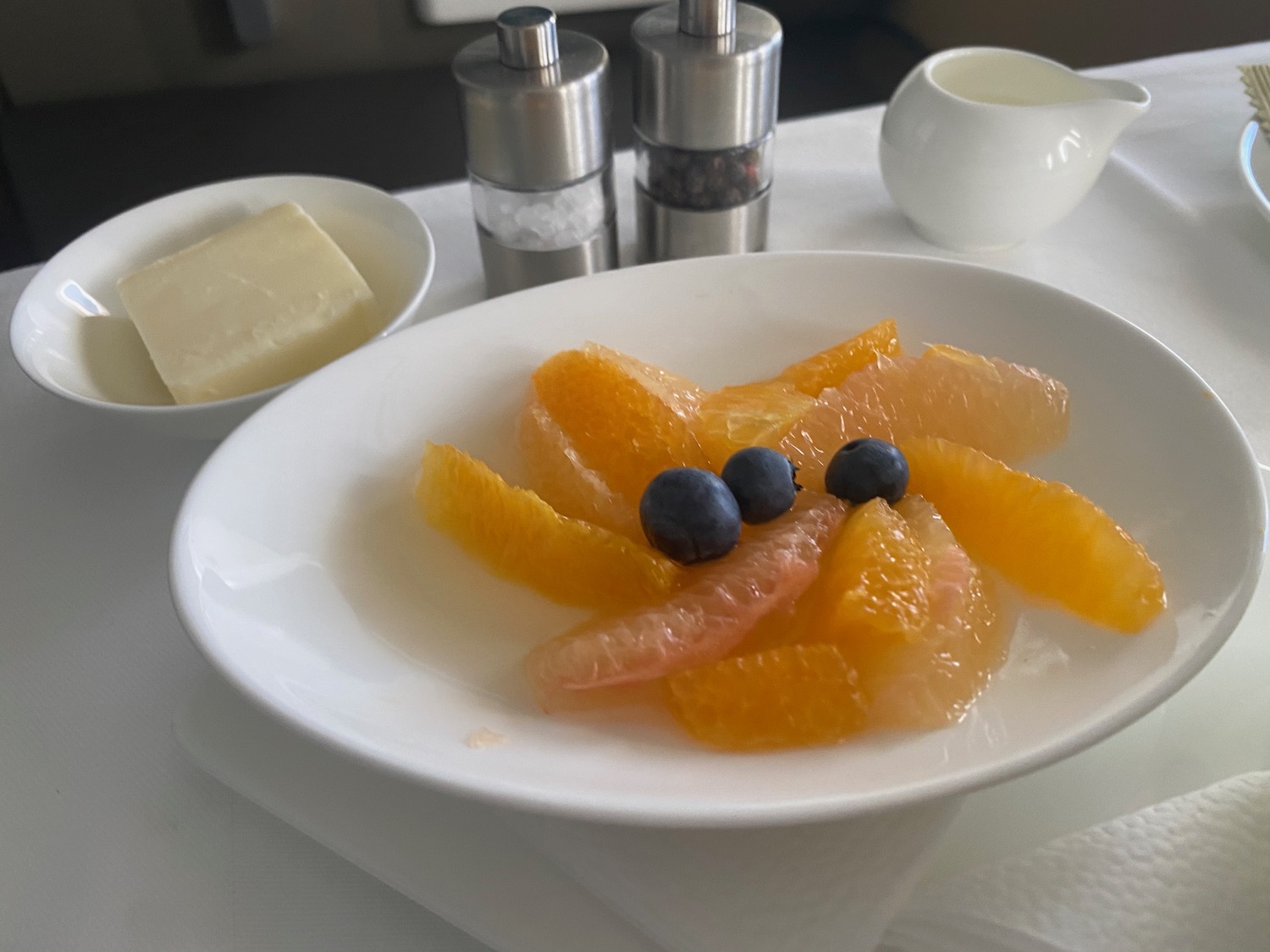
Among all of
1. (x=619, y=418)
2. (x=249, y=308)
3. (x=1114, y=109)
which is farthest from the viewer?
(x=1114, y=109)

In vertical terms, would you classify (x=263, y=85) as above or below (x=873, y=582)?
below

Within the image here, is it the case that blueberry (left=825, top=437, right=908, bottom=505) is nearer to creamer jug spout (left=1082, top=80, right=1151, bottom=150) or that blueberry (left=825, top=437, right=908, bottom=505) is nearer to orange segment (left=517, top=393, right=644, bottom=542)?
orange segment (left=517, top=393, right=644, bottom=542)

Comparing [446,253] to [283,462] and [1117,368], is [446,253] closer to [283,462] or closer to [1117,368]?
[283,462]

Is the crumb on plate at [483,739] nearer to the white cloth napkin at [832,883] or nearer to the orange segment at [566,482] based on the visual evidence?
the white cloth napkin at [832,883]

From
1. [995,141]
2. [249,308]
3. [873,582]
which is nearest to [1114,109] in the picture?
[995,141]

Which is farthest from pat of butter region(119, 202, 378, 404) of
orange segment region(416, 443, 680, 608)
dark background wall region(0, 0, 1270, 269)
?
dark background wall region(0, 0, 1270, 269)

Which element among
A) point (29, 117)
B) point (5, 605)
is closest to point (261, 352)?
point (5, 605)

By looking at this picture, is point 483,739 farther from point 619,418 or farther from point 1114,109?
point 1114,109
